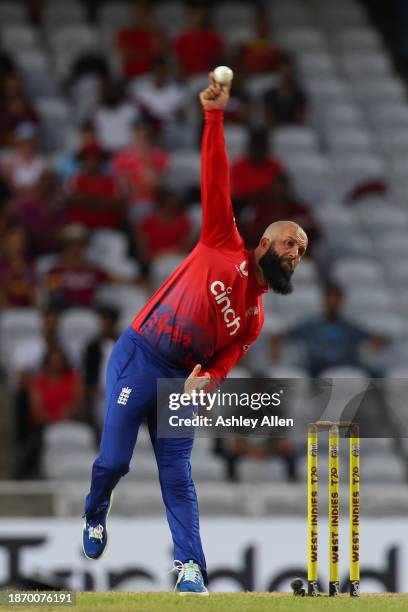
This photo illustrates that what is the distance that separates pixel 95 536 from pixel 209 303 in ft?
4.11

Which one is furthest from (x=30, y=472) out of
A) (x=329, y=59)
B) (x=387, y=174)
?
(x=329, y=59)

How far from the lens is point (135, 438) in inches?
288

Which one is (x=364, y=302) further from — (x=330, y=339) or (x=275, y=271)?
(x=275, y=271)

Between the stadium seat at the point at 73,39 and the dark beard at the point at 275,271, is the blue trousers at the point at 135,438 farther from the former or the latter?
the stadium seat at the point at 73,39

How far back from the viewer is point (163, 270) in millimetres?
13781

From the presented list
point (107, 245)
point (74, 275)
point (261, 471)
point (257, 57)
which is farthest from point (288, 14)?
point (261, 471)

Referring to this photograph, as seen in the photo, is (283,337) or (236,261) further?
(283,337)

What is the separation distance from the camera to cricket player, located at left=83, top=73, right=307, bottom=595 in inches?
284

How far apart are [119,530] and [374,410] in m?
4.22

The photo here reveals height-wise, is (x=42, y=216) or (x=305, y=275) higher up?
(x=42, y=216)

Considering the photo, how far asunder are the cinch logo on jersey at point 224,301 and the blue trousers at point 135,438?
327 millimetres

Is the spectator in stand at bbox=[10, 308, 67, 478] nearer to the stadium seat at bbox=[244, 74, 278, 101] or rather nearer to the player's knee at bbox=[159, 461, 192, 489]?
the stadium seat at bbox=[244, 74, 278, 101]

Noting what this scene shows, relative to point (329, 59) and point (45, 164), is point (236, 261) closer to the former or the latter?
point (45, 164)

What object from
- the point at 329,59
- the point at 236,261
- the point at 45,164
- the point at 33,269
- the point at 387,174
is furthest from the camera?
the point at 329,59
